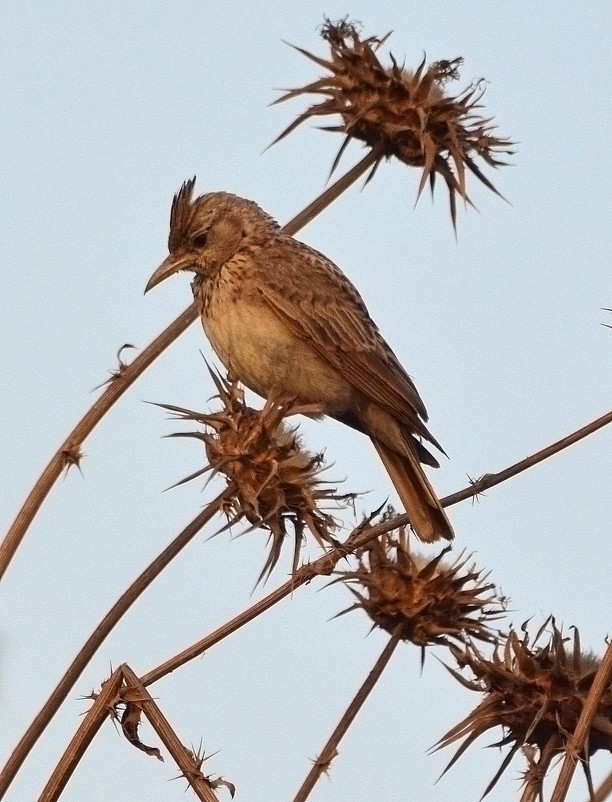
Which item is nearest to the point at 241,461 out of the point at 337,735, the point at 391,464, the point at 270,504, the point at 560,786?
the point at 270,504

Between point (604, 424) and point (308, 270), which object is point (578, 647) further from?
point (308, 270)

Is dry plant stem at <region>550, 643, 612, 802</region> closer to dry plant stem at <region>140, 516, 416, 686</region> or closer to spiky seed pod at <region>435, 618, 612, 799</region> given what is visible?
spiky seed pod at <region>435, 618, 612, 799</region>

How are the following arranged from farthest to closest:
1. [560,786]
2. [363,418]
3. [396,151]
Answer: [363,418]
[396,151]
[560,786]

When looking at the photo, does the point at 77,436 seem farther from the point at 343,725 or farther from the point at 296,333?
the point at 296,333

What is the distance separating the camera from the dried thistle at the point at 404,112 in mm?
6293

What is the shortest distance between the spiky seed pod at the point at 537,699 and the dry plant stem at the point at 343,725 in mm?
335

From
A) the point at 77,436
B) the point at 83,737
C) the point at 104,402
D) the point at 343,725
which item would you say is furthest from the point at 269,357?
the point at 83,737

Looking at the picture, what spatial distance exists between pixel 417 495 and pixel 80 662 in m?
2.51

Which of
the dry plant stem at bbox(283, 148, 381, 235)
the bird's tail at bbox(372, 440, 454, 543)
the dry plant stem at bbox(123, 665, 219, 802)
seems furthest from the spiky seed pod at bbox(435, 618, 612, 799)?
the dry plant stem at bbox(283, 148, 381, 235)

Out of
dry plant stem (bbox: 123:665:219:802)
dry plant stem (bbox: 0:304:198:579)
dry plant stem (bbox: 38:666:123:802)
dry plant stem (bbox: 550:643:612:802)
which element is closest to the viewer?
dry plant stem (bbox: 550:643:612:802)

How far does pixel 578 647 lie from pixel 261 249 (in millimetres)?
3243

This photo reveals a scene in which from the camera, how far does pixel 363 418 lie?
690cm

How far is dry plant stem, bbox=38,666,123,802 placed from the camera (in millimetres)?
3939

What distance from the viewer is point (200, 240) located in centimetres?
687
